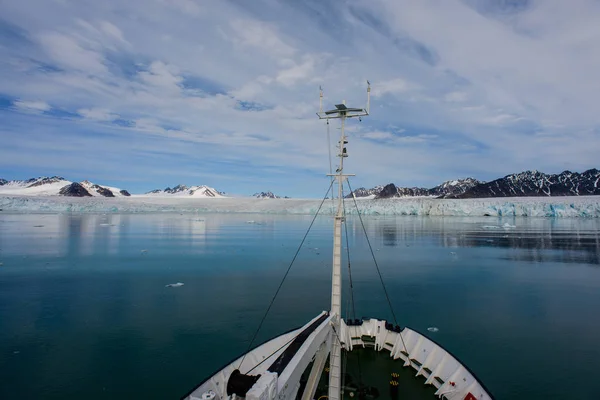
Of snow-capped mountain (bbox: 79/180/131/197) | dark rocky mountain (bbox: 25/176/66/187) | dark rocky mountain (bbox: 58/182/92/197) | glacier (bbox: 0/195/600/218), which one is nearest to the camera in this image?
glacier (bbox: 0/195/600/218)

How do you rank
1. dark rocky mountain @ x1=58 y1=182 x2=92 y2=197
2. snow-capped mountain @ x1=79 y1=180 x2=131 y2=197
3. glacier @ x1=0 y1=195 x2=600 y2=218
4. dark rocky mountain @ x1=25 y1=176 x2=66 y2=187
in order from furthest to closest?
dark rocky mountain @ x1=25 y1=176 x2=66 y2=187, snow-capped mountain @ x1=79 y1=180 x2=131 y2=197, dark rocky mountain @ x1=58 y1=182 x2=92 y2=197, glacier @ x1=0 y1=195 x2=600 y2=218

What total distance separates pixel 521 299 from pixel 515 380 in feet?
22.4

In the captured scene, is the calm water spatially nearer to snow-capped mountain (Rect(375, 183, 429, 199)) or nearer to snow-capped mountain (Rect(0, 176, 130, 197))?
snow-capped mountain (Rect(375, 183, 429, 199))

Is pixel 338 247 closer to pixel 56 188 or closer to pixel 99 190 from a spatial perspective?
pixel 56 188

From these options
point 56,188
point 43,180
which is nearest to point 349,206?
point 56,188

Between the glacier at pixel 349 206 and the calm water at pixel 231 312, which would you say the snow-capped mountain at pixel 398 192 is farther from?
the calm water at pixel 231 312

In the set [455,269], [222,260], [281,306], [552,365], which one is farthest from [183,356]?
[455,269]

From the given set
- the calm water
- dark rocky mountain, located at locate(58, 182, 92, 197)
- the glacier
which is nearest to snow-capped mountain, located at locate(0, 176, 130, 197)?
dark rocky mountain, located at locate(58, 182, 92, 197)

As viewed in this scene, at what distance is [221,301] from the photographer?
11828mm

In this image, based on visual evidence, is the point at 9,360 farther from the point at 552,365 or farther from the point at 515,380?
the point at 552,365

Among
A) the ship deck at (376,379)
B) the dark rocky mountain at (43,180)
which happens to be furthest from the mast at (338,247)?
the dark rocky mountain at (43,180)

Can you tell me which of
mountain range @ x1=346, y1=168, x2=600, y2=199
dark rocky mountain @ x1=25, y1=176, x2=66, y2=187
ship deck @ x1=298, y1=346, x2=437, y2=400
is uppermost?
dark rocky mountain @ x1=25, y1=176, x2=66, y2=187

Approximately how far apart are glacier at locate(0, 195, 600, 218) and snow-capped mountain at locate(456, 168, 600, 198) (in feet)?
156

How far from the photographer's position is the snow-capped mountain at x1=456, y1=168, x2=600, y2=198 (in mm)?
101375
